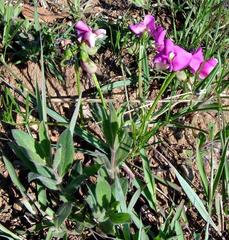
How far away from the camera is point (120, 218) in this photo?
4.48 feet

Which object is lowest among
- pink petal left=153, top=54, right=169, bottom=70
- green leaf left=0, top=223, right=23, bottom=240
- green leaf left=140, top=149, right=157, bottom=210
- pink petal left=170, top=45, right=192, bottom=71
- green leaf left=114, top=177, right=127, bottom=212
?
green leaf left=0, top=223, right=23, bottom=240

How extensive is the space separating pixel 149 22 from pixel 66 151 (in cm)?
46

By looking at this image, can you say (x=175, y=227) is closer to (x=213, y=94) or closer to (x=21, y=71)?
(x=213, y=94)

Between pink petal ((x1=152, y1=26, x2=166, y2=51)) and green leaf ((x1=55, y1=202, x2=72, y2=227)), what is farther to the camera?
pink petal ((x1=152, y1=26, x2=166, y2=51))

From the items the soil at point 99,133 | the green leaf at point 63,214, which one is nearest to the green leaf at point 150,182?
the soil at point 99,133

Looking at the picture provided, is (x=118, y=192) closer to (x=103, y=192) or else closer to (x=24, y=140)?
(x=103, y=192)

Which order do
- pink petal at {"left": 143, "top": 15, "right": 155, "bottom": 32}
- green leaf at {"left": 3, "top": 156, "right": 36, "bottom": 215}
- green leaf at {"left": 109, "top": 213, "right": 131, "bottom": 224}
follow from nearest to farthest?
1. green leaf at {"left": 109, "top": 213, "right": 131, "bottom": 224}
2. green leaf at {"left": 3, "top": 156, "right": 36, "bottom": 215}
3. pink petal at {"left": 143, "top": 15, "right": 155, "bottom": 32}

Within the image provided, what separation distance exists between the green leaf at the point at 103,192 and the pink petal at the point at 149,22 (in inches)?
19.2

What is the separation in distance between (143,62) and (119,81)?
0.36ft

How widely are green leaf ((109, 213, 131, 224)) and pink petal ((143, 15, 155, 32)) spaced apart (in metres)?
0.56

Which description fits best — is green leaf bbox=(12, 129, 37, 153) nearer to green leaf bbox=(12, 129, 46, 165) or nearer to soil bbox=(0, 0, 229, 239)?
green leaf bbox=(12, 129, 46, 165)

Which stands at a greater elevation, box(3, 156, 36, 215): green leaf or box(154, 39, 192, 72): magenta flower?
box(154, 39, 192, 72): magenta flower

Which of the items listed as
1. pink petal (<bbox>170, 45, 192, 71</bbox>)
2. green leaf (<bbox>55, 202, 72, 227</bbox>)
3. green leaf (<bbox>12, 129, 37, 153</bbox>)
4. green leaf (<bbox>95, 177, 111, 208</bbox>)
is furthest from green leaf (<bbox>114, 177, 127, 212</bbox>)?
pink petal (<bbox>170, 45, 192, 71</bbox>)

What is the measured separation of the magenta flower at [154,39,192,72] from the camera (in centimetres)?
144
